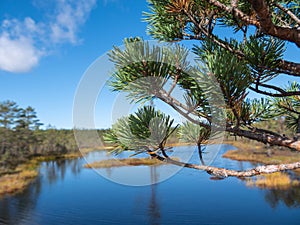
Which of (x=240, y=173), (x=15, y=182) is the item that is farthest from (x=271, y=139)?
(x=15, y=182)

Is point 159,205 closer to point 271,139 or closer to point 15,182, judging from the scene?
point 271,139

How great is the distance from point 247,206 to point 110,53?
8737 millimetres

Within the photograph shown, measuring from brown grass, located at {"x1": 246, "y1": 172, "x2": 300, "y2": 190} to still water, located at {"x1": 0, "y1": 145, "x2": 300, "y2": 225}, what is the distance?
0.58m

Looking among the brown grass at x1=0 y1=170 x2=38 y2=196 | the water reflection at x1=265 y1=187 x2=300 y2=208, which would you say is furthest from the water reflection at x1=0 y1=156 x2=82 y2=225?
the water reflection at x1=265 y1=187 x2=300 y2=208

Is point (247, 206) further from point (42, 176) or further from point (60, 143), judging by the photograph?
point (60, 143)

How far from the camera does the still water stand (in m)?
7.27

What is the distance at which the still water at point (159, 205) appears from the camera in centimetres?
727

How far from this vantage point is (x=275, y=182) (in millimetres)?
10648

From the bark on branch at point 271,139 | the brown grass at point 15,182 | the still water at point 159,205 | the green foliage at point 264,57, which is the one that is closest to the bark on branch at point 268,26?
the green foliage at point 264,57

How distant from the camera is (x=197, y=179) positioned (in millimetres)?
11016

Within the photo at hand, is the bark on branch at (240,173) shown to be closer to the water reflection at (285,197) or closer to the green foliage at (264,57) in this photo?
the green foliage at (264,57)

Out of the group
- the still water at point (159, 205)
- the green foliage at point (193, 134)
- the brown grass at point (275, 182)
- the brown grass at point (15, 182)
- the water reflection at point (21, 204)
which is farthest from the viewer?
the brown grass at point (15, 182)

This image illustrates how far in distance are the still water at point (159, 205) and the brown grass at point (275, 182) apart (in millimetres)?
582

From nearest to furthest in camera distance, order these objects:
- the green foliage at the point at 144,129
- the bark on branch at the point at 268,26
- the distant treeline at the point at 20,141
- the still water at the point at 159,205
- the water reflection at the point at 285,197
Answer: the bark on branch at the point at 268,26 < the green foliage at the point at 144,129 < the still water at the point at 159,205 < the water reflection at the point at 285,197 < the distant treeline at the point at 20,141
